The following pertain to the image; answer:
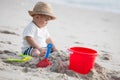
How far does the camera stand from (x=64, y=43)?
6.29 m

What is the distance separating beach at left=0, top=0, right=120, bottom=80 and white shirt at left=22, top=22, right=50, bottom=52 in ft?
0.70

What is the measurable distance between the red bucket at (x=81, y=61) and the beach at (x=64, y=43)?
0.07 m

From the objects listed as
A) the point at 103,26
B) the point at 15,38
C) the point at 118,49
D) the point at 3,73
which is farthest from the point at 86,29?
the point at 3,73

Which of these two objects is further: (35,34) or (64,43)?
(64,43)

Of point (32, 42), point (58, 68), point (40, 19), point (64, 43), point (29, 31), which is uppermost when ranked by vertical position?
point (40, 19)

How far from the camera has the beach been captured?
3.52m

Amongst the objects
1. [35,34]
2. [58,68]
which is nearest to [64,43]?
[35,34]

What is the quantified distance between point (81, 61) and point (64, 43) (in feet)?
8.63

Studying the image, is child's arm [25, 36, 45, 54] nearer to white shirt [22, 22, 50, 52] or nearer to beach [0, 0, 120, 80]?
white shirt [22, 22, 50, 52]

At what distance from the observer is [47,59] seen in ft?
12.8

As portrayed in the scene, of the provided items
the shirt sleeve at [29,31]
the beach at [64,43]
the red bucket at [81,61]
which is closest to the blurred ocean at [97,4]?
the beach at [64,43]

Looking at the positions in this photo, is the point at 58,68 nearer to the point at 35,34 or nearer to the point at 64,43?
the point at 35,34

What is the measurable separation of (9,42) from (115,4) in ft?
34.9

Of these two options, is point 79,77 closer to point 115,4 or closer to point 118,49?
point 118,49
